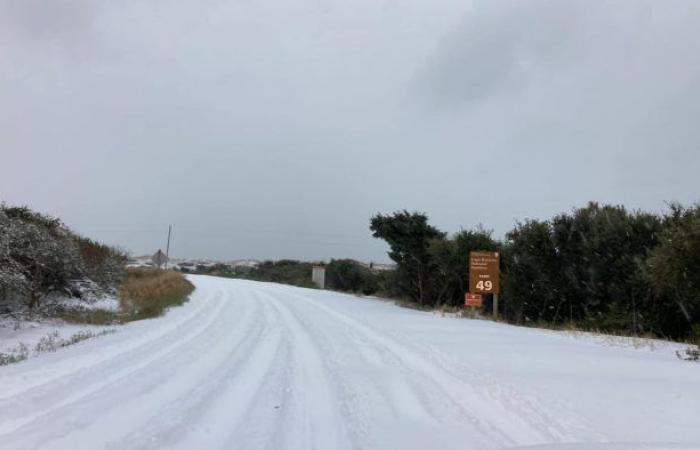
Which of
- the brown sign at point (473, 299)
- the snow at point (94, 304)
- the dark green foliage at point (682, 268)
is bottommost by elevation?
the snow at point (94, 304)

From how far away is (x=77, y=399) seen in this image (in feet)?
21.8

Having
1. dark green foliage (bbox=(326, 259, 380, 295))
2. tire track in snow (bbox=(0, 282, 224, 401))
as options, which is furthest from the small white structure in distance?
tire track in snow (bbox=(0, 282, 224, 401))

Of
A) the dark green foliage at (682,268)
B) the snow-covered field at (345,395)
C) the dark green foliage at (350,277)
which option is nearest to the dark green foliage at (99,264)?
the snow-covered field at (345,395)

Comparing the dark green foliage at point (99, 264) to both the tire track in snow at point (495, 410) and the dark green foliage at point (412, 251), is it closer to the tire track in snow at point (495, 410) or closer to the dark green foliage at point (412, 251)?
the dark green foliage at point (412, 251)

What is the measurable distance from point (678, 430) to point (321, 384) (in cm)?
412

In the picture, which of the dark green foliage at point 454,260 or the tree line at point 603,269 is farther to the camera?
the dark green foliage at point 454,260

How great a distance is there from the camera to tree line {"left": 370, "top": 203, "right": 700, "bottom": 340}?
44.3ft

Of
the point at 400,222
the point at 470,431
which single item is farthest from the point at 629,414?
the point at 400,222

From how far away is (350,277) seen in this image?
49.2 meters

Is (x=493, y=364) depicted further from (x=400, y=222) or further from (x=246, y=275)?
(x=246, y=275)

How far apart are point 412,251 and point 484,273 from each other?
24.9 ft

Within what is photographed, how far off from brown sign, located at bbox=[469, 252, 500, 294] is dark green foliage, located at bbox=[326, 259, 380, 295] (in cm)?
2260

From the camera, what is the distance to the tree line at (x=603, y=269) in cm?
1352

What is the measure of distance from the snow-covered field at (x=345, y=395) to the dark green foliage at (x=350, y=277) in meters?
32.2
